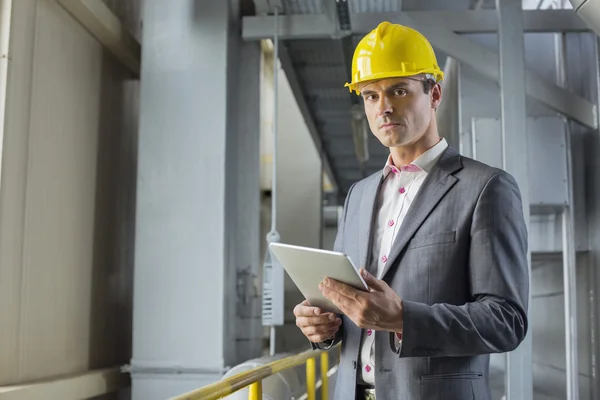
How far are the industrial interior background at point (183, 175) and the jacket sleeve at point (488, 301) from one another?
261cm

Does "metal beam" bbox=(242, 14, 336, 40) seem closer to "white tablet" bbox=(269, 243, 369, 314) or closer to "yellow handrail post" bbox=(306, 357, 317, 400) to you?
"yellow handrail post" bbox=(306, 357, 317, 400)

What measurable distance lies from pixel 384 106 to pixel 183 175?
2928 millimetres

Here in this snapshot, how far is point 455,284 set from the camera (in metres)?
1.52

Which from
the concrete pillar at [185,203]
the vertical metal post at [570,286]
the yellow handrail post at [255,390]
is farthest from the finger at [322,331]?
the vertical metal post at [570,286]

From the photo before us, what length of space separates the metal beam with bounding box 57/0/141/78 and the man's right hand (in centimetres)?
304

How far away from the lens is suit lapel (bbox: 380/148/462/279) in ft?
5.13

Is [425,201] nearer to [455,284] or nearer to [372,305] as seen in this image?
[455,284]

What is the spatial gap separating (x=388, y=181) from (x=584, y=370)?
148 inches

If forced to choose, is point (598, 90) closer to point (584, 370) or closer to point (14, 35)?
point (584, 370)

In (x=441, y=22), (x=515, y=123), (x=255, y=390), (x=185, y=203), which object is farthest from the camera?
(x=441, y=22)

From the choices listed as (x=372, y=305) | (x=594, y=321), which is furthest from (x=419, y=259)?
(x=594, y=321)

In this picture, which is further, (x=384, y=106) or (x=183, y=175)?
(x=183, y=175)

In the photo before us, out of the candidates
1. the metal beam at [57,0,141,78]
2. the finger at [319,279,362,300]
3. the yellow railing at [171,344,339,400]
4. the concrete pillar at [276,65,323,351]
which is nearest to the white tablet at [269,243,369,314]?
the finger at [319,279,362,300]

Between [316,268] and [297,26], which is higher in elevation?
[297,26]
